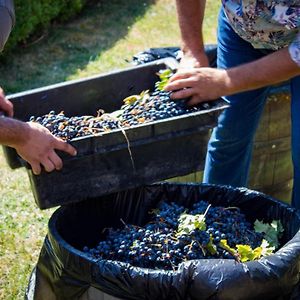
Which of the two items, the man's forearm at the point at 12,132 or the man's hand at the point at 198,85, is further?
the man's hand at the point at 198,85

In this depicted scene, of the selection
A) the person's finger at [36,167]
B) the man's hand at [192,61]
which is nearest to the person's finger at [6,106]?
the person's finger at [36,167]

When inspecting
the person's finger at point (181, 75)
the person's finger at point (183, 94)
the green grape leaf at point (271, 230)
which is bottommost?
the green grape leaf at point (271, 230)

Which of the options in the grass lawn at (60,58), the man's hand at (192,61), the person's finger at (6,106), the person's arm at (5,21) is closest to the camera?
the person's arm at (5,21)

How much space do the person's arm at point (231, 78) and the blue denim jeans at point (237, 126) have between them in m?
0.25

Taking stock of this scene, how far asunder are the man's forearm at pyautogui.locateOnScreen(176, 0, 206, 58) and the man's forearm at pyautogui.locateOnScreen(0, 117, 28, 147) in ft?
3.01

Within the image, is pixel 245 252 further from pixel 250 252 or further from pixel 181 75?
pixel 181 75

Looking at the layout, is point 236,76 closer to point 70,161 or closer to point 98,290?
point 70,161

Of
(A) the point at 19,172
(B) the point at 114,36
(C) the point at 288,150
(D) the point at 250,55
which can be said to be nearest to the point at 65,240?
(D) the point at 250,55

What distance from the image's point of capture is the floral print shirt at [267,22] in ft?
7.76

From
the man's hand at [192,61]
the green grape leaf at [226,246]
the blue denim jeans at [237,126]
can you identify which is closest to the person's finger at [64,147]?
the green grape leaf at [226,246]

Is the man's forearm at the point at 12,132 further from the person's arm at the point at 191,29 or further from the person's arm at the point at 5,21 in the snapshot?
the person's arm at the point at 191,29

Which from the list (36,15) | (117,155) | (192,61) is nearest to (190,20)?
(192,61)

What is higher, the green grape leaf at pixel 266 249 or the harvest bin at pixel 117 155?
the harvest bin at pixel 117 155

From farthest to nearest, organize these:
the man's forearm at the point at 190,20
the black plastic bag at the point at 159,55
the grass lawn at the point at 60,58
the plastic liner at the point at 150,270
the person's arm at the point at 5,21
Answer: the grass lawn at the point at 60,58 → the black plastic bag at the point at 159,55 → the man's forearm at the point at 190,20 → the person's arm at the point at 5,21 → the plastic liner at the point at 150,270
